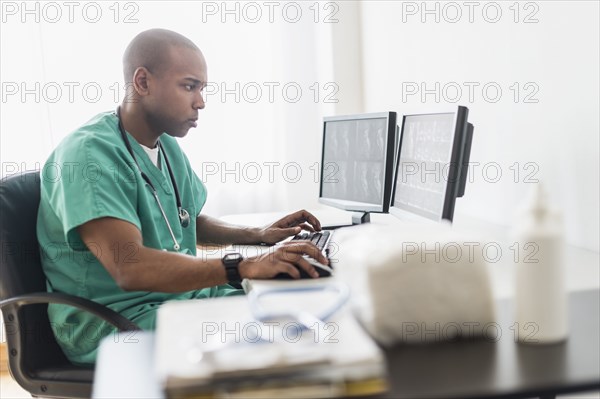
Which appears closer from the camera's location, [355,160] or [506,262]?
[506,262]

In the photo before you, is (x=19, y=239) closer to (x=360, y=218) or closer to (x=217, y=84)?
(x=360, y=218)

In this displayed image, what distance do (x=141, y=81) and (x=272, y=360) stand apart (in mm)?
1040

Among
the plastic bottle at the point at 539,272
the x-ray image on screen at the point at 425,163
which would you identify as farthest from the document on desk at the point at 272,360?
the x-ray image on screen at the point at 425,163

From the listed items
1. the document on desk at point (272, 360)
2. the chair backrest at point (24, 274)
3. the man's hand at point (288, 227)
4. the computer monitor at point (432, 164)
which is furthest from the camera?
the man's hand at point (288, 227)

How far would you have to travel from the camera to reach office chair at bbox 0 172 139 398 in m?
1.19

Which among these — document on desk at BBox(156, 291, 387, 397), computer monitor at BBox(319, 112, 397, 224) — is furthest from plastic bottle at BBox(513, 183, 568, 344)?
computer monitor at BBox(319, 112, 397, 224)

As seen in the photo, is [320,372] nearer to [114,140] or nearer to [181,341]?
[181,341]

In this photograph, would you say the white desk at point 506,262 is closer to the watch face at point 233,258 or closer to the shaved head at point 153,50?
the watch face at point 233,258

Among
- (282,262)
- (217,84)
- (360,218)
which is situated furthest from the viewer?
(217,84)

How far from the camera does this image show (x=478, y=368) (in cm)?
62

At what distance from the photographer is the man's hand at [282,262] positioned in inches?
40.6

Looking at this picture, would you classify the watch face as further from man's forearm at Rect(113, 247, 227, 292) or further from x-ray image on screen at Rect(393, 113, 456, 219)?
x-ray image on screen at Rect(393, 113, 456, 219)

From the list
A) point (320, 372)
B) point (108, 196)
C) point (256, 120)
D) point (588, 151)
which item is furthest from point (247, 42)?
point (320, 372)

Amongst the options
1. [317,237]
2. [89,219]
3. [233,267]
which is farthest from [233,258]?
[317,237]
